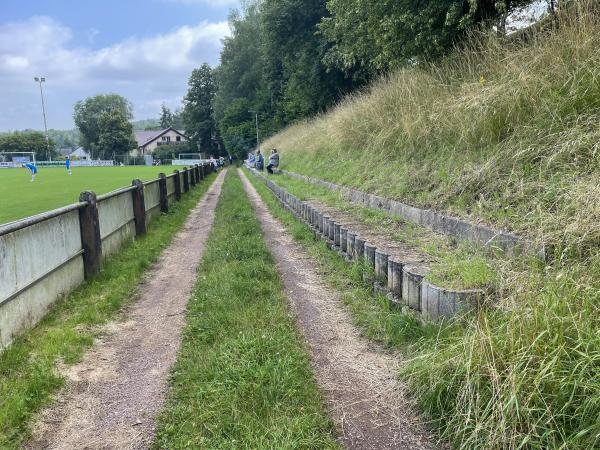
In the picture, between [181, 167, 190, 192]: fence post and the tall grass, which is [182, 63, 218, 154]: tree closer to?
Result: [181, 167, 190, 192]: fence post

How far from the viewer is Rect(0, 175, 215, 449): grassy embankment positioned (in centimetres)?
284

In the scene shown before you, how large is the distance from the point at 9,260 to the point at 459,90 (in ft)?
21.2

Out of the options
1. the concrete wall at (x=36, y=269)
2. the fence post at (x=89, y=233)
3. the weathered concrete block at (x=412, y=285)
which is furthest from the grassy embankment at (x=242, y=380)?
the fence post at (x=89, y=233)

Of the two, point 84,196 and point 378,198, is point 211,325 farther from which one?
point 378,198

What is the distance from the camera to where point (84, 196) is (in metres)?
5.86

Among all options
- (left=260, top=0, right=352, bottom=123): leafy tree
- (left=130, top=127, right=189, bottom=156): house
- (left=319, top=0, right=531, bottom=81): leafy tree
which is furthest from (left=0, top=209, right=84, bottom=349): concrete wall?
(left=130, top=127, right=189, bottom=156): house

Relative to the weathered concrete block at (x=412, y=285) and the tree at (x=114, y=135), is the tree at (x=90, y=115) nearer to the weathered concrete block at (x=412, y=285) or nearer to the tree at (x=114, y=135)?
the tree at (x=114, y=135)

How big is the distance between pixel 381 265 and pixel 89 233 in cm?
377

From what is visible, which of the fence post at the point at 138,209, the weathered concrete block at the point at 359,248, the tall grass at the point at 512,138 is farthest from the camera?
the fence post at the point at 138,209

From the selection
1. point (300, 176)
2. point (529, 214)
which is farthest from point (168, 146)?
point (529, 214)

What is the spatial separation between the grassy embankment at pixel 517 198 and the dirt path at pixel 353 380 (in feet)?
0.58

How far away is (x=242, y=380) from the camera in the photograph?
304cm

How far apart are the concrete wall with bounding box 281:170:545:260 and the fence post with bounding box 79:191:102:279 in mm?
4037

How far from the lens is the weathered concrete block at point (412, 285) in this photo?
367cm
